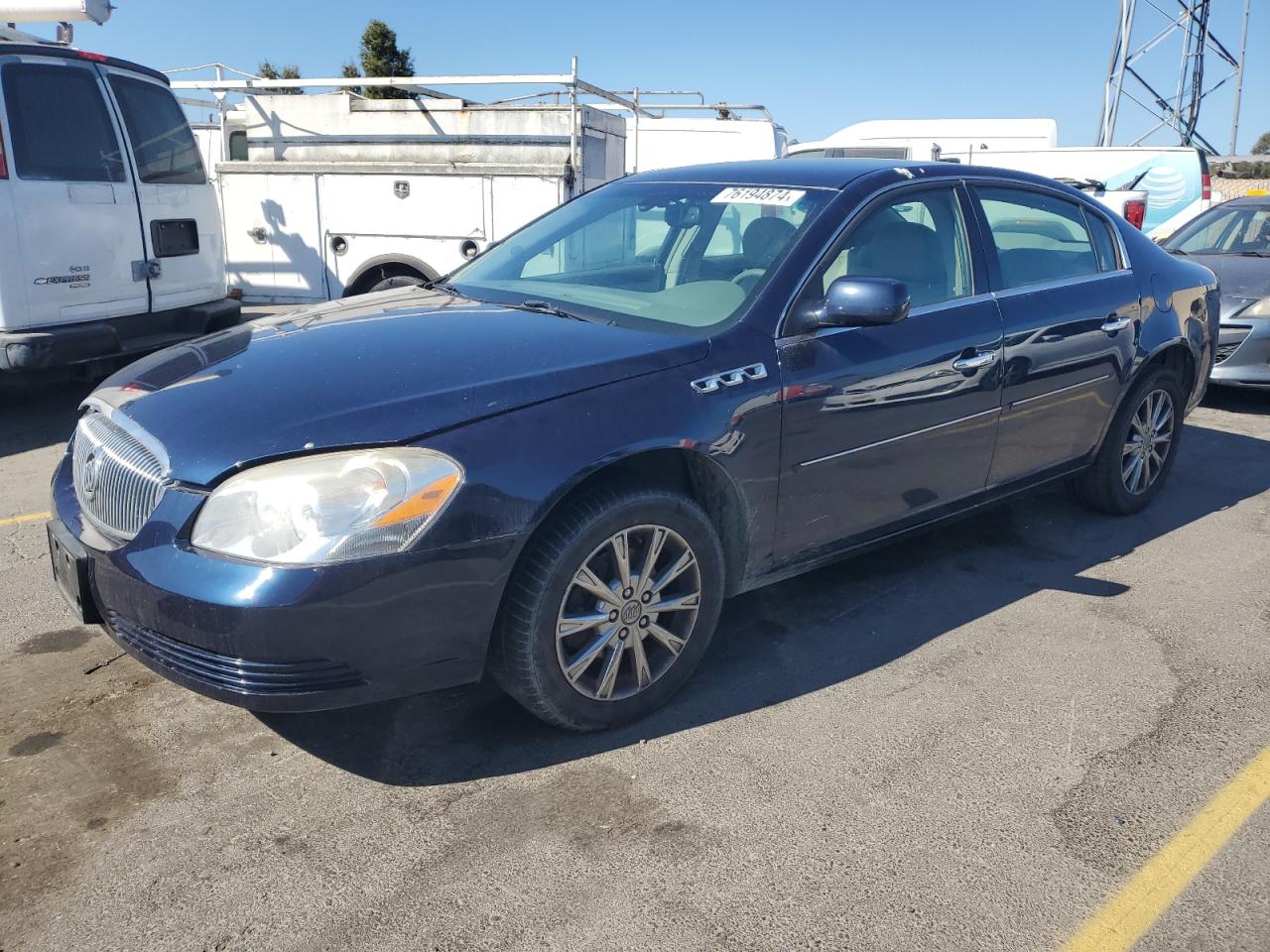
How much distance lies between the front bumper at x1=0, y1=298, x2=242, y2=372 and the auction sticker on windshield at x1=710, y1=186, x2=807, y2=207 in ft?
13.6

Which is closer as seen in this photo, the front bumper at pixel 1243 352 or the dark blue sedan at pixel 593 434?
the dark blue sedan at pixel 593 434

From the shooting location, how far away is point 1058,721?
3205mm

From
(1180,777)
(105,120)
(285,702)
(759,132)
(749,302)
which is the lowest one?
(1180,777)

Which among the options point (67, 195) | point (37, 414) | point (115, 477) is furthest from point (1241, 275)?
point (37, 414)

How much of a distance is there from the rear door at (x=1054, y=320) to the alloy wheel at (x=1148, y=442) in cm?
34

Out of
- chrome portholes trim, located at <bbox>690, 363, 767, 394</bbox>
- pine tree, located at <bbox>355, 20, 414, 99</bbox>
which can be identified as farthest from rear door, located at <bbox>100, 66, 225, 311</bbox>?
pine tree, located at <bbox>355, 20, 414, 99</bbox>

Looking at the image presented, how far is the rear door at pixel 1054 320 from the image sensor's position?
4.10 m

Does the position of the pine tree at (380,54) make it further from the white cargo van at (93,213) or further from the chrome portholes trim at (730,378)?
the chrome portholes trim at (730,378)

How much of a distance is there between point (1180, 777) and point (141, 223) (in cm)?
643

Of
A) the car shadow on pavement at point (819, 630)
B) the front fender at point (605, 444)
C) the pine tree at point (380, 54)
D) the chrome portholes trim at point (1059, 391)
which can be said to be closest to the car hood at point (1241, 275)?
the car shadow on pavement at point (819, 630)

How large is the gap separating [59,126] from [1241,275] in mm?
8172

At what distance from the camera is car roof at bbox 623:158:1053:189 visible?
380 centimetres

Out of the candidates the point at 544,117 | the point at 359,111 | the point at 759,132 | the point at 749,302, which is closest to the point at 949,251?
the point at 749,302

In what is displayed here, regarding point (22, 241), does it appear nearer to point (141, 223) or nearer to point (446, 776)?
point (141, 223)
